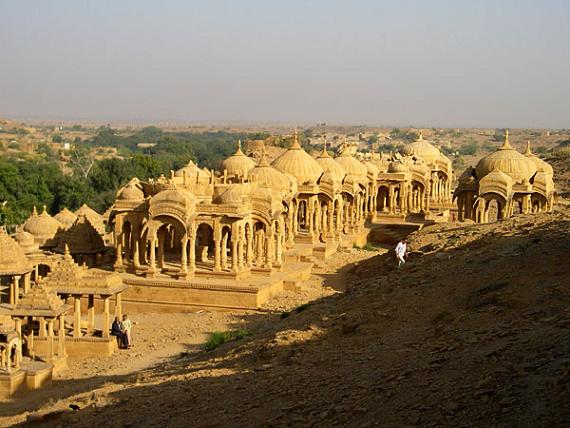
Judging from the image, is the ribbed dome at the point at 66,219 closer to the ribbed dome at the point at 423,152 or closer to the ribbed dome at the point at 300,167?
the ribbed dome at the point at 300,167

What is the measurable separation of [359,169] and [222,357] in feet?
74.6

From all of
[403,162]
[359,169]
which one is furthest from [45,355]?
[403,162]

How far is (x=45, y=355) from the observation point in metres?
17.5

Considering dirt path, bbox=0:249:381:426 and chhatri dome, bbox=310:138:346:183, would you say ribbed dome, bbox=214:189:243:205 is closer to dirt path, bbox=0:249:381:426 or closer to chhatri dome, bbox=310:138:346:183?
dirt path, bbox=0:249:381:426

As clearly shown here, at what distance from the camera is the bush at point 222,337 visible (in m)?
17.5

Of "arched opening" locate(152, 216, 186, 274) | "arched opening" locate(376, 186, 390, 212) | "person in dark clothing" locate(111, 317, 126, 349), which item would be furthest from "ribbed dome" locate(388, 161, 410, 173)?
"person in dark clothing" locate(111, 317, 126, 349)

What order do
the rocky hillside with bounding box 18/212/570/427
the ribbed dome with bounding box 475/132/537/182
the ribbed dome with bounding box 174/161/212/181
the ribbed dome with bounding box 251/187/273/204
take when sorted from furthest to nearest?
the ribbed dome with bounding box 475/132/537/182, the ribbed dome with bounding box 174/161/212/181, the ribbed dome with bounding box 251/187/273/204, the rocky hillside with bounding box 18/212/570/427

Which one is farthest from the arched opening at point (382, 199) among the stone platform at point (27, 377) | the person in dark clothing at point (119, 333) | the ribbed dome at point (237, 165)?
the stone platform at point (27, 377)

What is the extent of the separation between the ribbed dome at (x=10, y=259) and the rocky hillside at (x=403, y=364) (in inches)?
278

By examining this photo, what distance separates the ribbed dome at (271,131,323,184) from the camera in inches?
1260

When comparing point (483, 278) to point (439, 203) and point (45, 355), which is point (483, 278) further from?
point (439, 203)

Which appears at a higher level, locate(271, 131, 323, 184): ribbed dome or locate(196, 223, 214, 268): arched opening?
locate(271, 131, 323, 184): ribbed dome

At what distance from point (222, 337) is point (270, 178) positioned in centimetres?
1133

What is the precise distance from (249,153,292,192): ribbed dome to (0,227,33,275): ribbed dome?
9.47m
